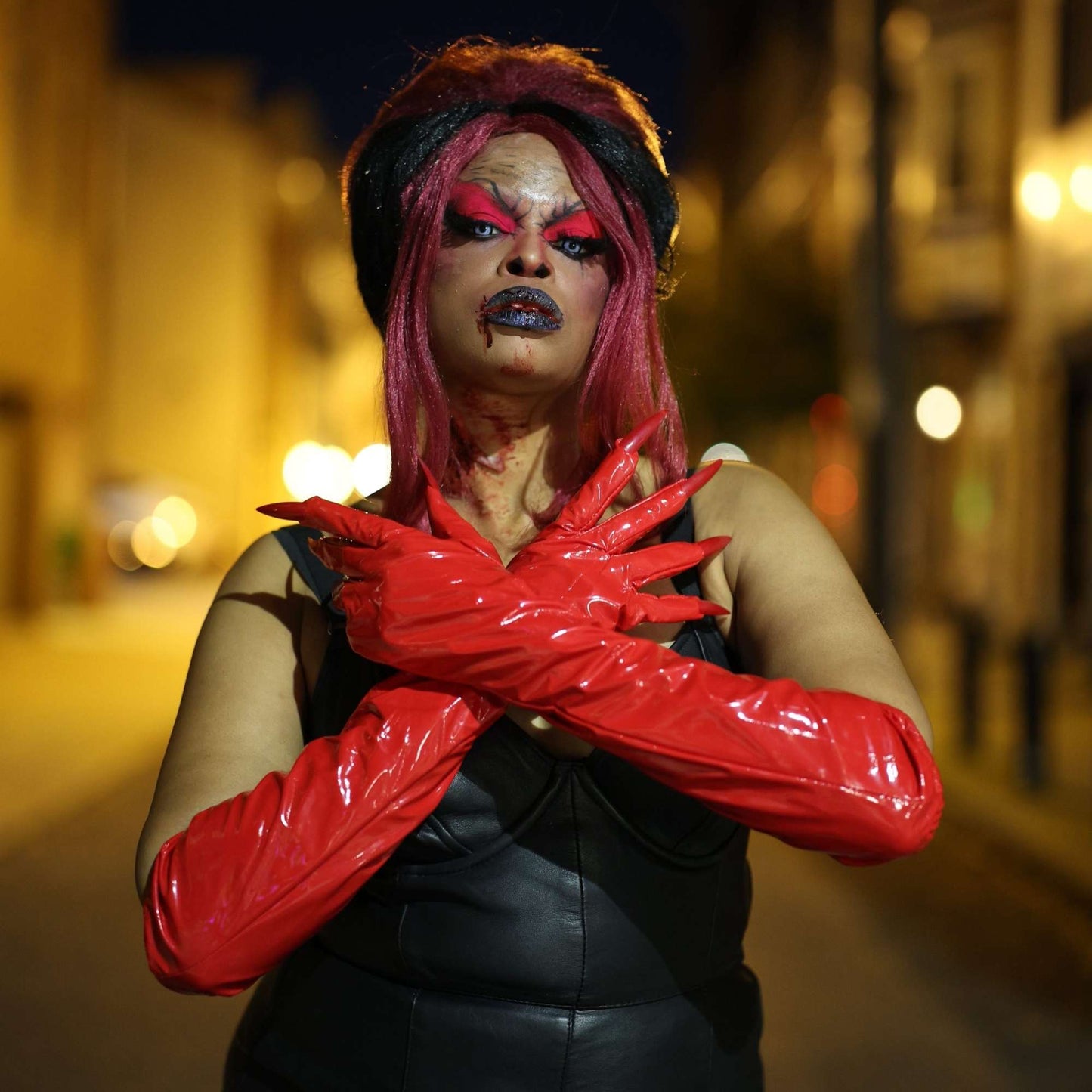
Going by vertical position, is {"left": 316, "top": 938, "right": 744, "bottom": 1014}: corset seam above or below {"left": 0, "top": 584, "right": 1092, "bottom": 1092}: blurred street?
above

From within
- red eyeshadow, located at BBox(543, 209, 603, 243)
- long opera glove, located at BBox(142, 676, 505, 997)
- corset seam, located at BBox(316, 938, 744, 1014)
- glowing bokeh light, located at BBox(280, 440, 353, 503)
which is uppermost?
red eyeshadow, located at BBox(543, 209, 603, 243)

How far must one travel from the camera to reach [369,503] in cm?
177

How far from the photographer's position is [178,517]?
94.2ft

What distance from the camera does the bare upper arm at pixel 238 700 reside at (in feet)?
4.73

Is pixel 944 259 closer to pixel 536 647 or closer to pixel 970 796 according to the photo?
pixel 970 796

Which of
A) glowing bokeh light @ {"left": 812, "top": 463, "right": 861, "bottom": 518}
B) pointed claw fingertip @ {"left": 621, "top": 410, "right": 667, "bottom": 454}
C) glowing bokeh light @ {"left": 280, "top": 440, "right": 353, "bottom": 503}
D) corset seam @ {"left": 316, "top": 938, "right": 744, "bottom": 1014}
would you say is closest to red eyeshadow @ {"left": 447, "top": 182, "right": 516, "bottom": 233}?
pointed claw fingertip @ {"left": 621, "top": 410, "right": 667, "bottom": 454}

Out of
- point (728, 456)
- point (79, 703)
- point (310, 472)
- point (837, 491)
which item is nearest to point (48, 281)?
point (79, 703)

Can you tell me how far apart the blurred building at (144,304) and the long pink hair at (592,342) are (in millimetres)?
15535

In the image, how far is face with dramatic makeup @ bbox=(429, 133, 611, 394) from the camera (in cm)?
158

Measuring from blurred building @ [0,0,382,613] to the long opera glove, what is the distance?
52.2 feet

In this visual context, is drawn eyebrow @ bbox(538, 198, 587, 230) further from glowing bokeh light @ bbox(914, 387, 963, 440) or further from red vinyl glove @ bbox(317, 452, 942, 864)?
glowing bokeh light @ bbox(914, 387, 963, 440)

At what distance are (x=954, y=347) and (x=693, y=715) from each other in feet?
61.7

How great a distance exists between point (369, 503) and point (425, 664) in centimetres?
46

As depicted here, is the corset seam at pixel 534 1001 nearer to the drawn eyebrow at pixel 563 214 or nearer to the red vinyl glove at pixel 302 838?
the red vinyl glove at pixel 302 838
